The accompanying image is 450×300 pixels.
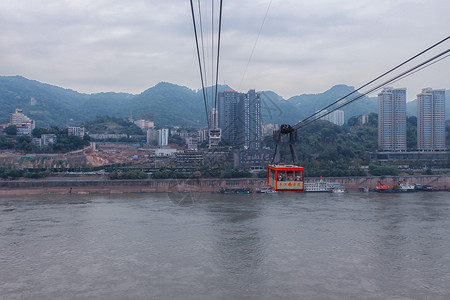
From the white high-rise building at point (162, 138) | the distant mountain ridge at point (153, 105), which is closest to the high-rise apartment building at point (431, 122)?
the distant mountain ridge at point (153, 105)

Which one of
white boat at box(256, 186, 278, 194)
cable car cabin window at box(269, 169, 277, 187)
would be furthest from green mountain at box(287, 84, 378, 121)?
cable car cabin window at box(269, 169, 277, 187)

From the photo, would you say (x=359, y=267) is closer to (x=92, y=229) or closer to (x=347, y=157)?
(x=92, y=229)

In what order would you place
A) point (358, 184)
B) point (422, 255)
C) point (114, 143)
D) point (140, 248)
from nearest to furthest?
point (422, 255), point (140, 248), point (358, 184), point (114, 143)

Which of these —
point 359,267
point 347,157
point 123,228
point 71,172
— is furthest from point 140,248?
point 347,157

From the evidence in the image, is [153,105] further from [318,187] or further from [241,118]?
[318,187]

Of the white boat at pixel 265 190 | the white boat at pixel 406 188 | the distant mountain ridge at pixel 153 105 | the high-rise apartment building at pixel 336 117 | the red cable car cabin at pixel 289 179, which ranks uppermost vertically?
the distant mountain ridge at pixel 153 105

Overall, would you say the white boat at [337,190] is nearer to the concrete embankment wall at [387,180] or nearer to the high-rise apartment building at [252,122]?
the concrete embankment wall at [387,180]
